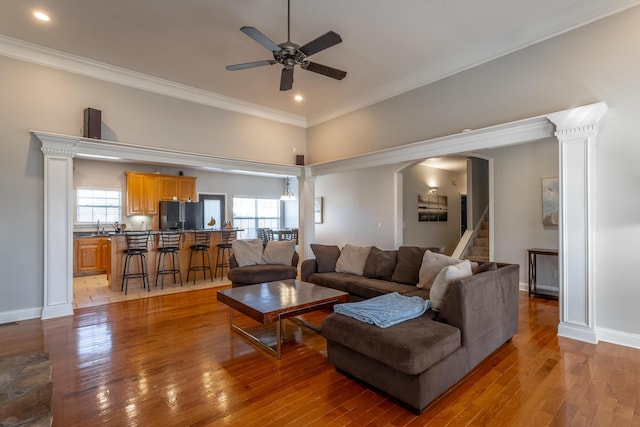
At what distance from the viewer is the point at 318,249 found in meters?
5.26

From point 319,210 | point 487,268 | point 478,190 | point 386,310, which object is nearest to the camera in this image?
point 386,310

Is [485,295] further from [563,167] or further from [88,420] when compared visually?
[88,420]

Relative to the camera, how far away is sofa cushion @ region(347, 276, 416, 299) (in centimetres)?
391

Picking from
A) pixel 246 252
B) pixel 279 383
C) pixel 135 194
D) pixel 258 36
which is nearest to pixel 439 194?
pixel 246 252

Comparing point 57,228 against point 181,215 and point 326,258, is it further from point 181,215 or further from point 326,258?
point 181,215

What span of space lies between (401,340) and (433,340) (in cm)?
25

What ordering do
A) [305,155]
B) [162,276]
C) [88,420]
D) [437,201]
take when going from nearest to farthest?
[88,420]
[162,276]
[305,155]
[437,201]

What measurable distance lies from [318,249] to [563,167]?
343 centimetres

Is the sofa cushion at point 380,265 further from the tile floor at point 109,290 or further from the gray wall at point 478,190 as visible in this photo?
the gray wall at point 478,190

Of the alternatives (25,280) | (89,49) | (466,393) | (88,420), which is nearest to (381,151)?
(466,393)

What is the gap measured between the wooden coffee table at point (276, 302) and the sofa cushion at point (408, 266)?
1093 millimetres

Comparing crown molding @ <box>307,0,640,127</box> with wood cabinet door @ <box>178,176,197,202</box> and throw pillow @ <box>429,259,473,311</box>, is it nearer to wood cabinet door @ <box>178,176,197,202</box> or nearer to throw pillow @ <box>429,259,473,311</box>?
throw pillow @ <box>429,259,473,311</box>

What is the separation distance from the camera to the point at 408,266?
427 centimetres

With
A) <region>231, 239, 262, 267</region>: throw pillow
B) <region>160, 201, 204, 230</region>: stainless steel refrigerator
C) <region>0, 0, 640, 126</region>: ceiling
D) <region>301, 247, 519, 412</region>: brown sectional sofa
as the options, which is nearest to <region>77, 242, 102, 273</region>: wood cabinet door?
<region>160, 201, 204, 230</region>: stainless steel refrigerator
